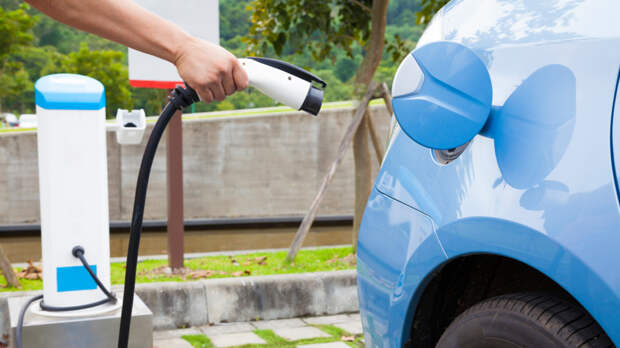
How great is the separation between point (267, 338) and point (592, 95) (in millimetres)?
2898

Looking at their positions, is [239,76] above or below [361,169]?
above

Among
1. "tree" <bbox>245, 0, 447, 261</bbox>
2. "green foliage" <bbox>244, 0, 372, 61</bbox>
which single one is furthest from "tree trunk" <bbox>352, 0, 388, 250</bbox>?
"green foliage" <bbox>244, 0, 372, 61</bbox>

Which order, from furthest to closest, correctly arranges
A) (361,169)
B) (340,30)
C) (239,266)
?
1. (340,30)
2. (361,169)
3. (239,266)

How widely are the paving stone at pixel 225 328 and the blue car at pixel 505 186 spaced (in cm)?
228

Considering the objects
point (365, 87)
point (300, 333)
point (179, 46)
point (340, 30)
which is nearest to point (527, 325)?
point (179, 46)

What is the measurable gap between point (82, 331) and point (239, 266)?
2433 mm

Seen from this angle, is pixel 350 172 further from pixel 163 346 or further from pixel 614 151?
pixel 614 151

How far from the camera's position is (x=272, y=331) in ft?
13.1

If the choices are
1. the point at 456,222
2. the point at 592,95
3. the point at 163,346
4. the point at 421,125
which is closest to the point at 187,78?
the point at 421,125

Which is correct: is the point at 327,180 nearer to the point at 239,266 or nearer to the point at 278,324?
the point at 239,266

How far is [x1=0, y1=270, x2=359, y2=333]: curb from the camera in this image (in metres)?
4.05

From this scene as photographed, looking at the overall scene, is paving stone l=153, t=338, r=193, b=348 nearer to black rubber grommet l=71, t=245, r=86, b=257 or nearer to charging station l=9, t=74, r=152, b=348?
charging station l=9, t=74, r=152, b=348

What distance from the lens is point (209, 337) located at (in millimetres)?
3896

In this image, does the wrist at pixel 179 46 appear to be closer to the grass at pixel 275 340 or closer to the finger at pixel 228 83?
the finger at pixel 228 83
